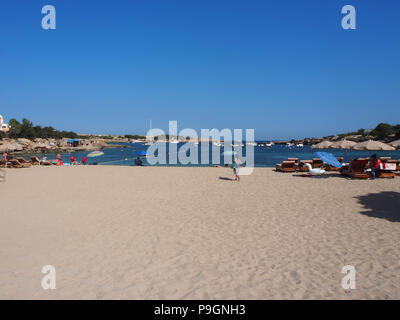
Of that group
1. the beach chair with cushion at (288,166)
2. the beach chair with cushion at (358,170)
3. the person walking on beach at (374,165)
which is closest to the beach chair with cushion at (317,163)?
the beach chair with cushion at (288,166)

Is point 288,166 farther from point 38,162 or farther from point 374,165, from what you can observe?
point 38,162

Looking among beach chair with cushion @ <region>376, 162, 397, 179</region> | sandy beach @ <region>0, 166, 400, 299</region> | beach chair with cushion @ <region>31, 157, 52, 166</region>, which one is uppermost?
beach chair with cushion @ <region>31, 157, 52, 166</region>

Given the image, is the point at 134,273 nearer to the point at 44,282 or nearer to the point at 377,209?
the point at 44,282

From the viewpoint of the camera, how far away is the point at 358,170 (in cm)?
1402

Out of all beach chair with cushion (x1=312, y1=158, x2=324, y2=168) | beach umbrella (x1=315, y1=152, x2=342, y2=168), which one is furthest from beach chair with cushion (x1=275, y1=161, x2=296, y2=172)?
beach umbrella (x1=315, y1=152, x2=342, y2=168)

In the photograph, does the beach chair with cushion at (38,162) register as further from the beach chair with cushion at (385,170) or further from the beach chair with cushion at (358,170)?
the beach chair with cushion at (385,170)

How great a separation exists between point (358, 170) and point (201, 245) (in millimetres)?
12063

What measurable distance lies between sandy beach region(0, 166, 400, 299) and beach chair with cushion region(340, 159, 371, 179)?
341 centimetres

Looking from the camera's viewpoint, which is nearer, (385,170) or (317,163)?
(385,170)

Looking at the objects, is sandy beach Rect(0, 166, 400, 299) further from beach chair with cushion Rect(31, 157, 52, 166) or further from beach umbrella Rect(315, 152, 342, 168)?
beach chair with cushion Rect(31, 157, 52, 166)

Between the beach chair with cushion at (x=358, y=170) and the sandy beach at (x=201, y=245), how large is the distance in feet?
11.2

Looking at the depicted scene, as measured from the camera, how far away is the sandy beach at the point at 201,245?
385 centimetres

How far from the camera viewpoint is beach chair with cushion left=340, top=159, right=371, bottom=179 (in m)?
13.7

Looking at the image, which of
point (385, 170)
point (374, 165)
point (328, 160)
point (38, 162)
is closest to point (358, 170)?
point (374, 165)
